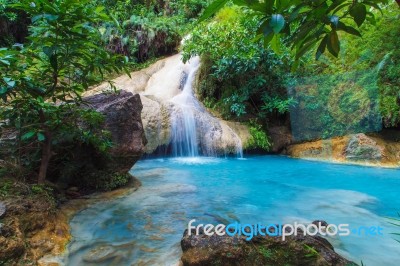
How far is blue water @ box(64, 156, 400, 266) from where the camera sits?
98.1 inches

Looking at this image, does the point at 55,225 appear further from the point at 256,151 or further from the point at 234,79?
the point at 234,79

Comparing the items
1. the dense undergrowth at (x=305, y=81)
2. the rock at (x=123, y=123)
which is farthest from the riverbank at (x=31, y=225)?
the dense undergrowth at (x=305, y=81)

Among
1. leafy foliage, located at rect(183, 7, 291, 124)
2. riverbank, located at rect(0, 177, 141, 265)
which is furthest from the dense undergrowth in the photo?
riverbank, located at rect(0, 177, 141, 265)

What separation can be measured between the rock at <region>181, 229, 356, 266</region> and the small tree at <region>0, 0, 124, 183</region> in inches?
63.7

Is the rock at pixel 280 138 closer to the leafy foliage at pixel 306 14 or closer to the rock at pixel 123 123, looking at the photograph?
the rock at pixel 123 123

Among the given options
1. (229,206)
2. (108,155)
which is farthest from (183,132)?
(229,206)

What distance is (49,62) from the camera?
2.25 metres

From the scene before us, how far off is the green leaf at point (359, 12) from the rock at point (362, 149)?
6894 mm

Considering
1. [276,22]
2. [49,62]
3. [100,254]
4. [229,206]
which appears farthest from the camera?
[229,206]

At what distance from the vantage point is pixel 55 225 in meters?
2.67

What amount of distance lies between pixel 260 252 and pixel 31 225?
1.91m

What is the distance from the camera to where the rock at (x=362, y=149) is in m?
6.70

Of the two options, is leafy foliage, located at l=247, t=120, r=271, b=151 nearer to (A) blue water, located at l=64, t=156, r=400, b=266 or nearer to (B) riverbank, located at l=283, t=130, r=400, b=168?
(B) riverbank, located at l=283, t=130, r=400, b=168

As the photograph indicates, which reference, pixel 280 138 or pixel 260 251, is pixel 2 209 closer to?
pixel 260 251
